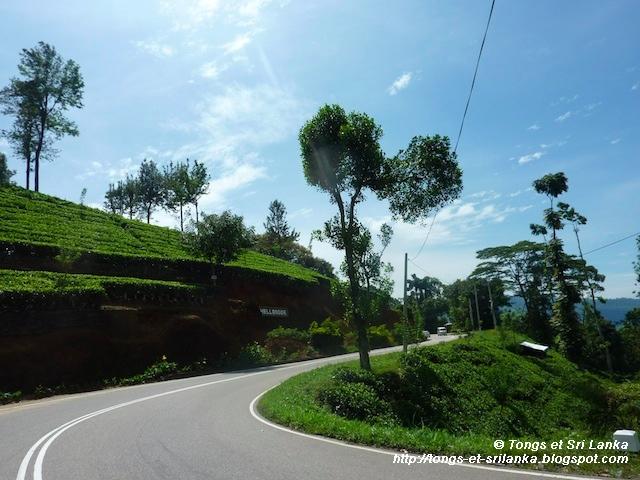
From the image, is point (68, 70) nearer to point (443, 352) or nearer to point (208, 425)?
point (443, 352)

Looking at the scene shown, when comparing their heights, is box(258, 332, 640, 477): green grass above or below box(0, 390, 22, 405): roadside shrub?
below

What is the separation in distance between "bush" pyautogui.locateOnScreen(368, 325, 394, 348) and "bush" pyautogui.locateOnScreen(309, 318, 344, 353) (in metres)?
8.30

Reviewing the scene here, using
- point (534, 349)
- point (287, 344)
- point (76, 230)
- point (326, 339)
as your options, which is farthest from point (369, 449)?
point (534, 349)

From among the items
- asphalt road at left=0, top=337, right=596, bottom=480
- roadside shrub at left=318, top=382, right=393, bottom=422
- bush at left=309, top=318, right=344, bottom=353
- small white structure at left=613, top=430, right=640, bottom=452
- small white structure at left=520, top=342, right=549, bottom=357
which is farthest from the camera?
small white structure at left=520, top=342, right=549, bottom=357

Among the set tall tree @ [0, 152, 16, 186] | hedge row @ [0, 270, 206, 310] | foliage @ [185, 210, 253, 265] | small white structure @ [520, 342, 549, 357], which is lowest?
small white structure @ [520, 342, 549, 357]

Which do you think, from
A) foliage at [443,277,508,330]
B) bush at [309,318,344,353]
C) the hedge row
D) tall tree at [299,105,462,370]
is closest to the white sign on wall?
bush at [309,318,344,353]

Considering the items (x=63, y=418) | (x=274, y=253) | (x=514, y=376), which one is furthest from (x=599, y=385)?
(x=274, y=253)

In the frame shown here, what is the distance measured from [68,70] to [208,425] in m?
52.4

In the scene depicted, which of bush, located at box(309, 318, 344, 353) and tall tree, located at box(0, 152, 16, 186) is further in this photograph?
tall tree, located at box(0, 152, 16, 186)

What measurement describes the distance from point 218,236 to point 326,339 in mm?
13173

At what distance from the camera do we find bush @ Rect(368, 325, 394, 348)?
4703 cm

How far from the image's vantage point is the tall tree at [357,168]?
20.2m

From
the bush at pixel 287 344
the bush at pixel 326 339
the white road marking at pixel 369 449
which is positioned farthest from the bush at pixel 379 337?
the white road marking at pixel 369 449

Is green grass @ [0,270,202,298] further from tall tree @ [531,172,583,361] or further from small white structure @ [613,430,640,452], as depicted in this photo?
tall tree @ [531,172,583,361]
